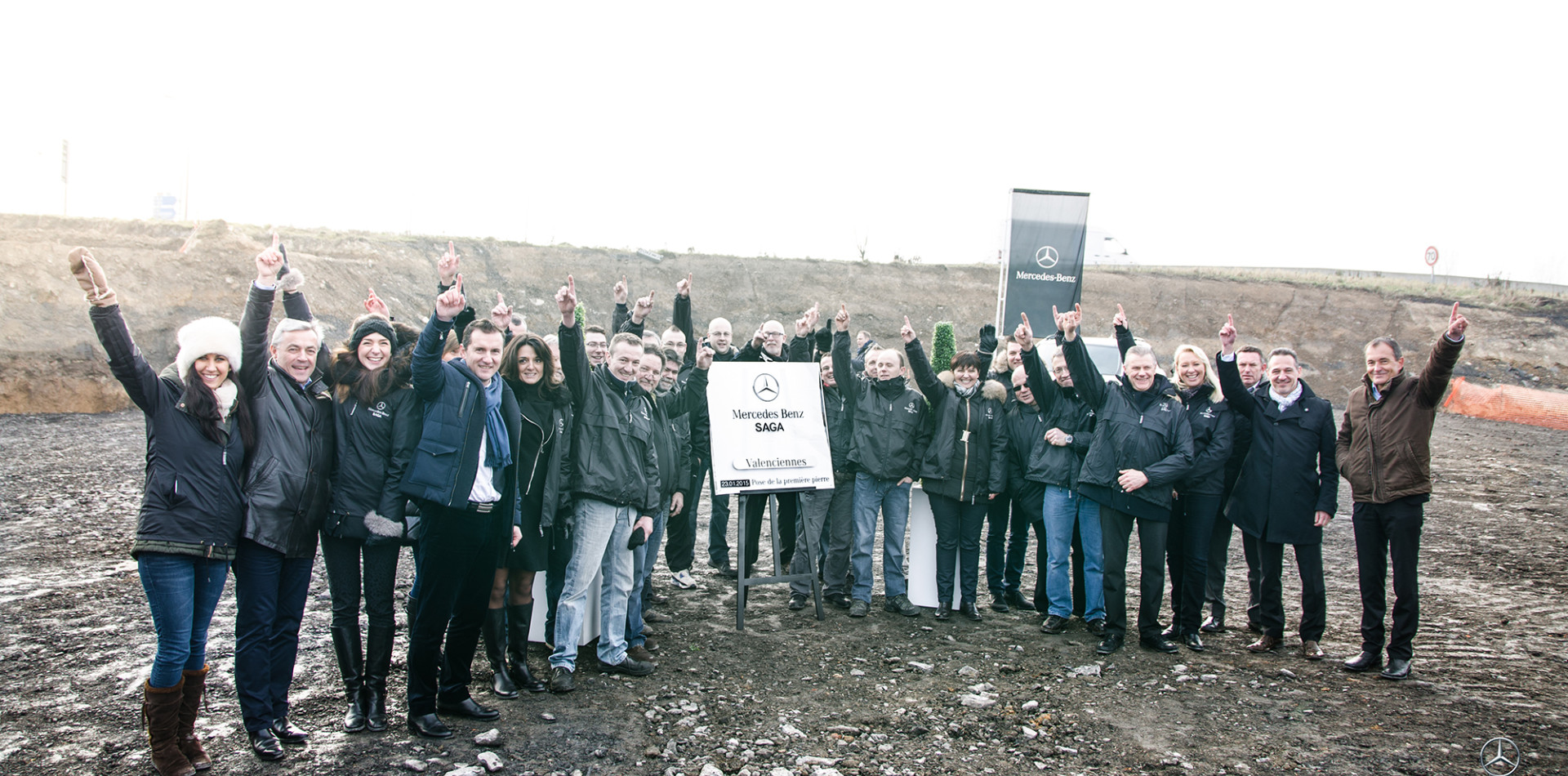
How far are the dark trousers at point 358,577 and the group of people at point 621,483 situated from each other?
17 millimetres

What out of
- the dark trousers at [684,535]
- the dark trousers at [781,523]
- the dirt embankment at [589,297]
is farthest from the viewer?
the dirt embankment at [589,297]

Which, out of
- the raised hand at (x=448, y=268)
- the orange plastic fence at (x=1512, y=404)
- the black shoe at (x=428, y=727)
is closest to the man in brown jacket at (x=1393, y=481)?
the black shoe at (x=428, y=727)

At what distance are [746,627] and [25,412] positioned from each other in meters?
19.8

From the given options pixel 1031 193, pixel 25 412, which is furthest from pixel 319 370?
pixel 25 412

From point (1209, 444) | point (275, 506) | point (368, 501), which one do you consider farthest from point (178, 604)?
point (1209, 444)

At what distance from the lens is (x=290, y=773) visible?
161 inches

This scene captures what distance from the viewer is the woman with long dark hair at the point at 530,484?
5.21 m

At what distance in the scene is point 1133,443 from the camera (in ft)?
20.8

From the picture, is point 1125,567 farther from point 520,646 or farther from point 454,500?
point 454,500

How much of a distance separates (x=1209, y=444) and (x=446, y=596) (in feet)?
18.1

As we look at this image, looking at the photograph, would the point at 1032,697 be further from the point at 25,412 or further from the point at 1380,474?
the point at 25,412

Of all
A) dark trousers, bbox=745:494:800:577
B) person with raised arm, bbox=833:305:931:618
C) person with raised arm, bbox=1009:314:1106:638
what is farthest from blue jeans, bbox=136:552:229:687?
person with raised arm, bbox=1009:314:1106:638

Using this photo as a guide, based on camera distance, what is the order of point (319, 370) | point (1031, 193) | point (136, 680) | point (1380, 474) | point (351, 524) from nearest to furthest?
point (351, 524) → point (319, 370) → point (136, 680) → point (1380, 474) → point (1031, 193)

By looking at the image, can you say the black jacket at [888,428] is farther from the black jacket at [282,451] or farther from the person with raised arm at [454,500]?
the black jacket at [282,451]
